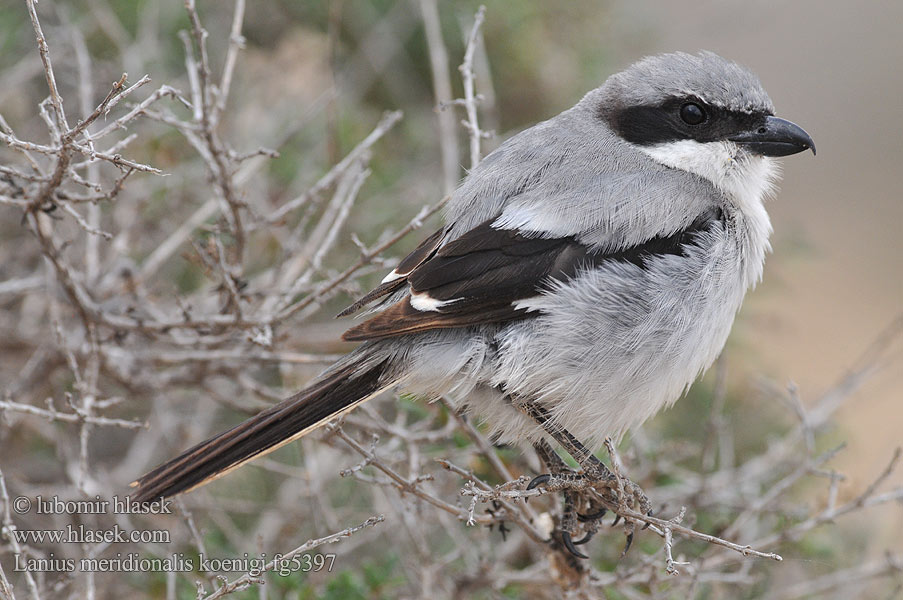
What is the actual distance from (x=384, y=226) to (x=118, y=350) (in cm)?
144

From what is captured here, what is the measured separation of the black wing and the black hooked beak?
492 mm

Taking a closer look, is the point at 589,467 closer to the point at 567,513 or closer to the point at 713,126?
the point at 567,513

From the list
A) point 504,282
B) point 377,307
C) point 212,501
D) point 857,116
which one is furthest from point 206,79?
point 857,116

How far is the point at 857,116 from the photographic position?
9.18m

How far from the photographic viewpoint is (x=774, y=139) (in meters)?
2.65

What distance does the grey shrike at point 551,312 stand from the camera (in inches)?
92.0

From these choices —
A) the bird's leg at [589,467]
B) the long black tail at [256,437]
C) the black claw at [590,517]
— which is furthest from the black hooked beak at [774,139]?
the long black tail at [256,437]

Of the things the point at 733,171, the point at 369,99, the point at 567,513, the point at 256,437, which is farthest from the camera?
the point at 369,99

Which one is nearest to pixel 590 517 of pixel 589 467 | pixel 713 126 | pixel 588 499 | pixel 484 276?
pixel 588 499

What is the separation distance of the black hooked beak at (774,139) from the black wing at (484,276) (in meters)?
0.49

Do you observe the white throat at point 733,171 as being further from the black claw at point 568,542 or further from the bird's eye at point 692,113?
the black claw at point 568,542
